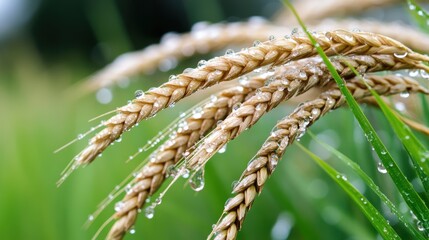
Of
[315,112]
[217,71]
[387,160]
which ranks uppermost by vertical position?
[217,71]

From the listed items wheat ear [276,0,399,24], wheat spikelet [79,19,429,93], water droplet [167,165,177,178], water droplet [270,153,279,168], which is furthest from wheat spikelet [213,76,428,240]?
wheat ear [276,0,399,24]

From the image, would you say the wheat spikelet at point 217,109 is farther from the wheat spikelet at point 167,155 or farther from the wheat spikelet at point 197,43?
the wheat spikelet at point 197,43

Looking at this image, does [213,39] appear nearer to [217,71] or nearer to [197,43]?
[197,43]

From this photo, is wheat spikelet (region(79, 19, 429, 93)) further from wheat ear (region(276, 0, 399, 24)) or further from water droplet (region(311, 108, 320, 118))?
water droplet (region(311, 108, 320, 118))

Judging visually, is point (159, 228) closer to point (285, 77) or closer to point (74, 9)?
point (285, 77)

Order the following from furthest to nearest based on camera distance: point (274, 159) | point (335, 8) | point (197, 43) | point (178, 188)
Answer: point (178, 188), point (335, 8), point (197, 43), point (274, 159)

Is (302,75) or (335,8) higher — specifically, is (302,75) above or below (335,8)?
above

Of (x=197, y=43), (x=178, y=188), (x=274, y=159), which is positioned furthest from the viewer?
(x=178, y=188)

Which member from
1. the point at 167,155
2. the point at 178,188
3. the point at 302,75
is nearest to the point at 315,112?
the point at 302,75
